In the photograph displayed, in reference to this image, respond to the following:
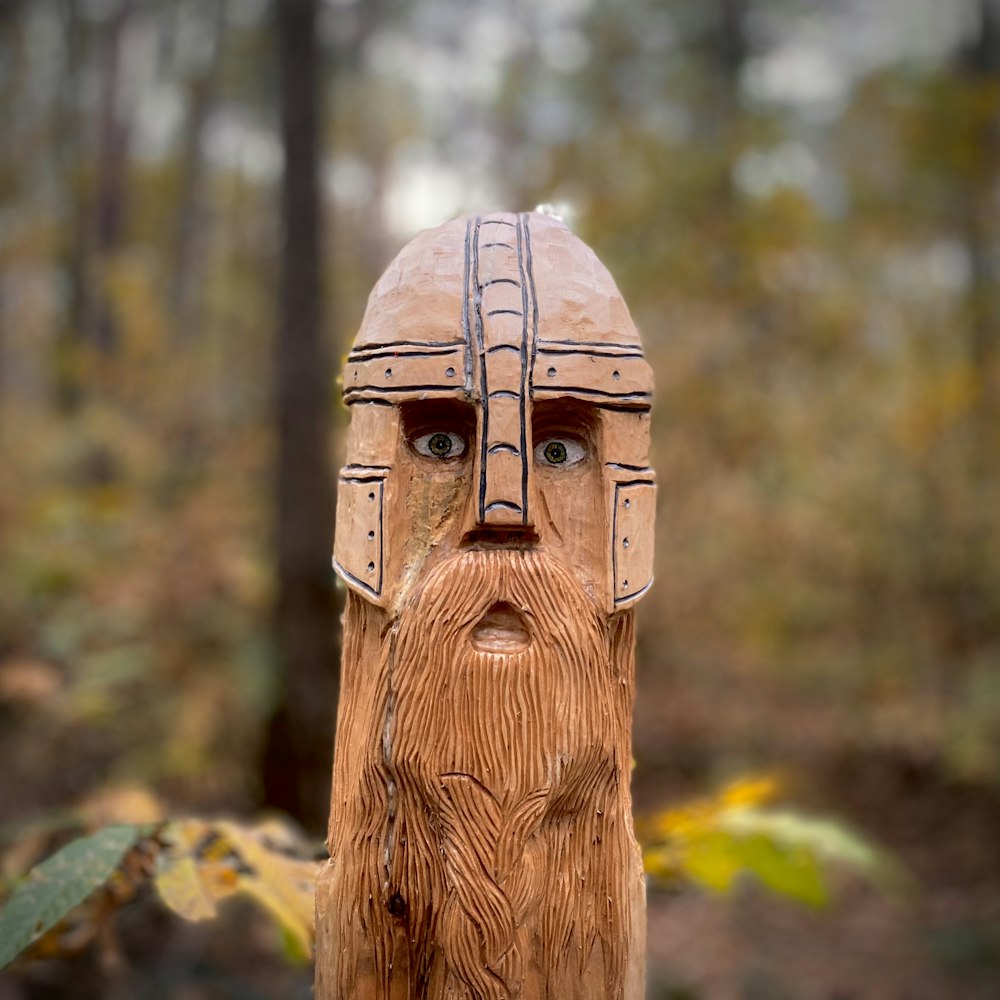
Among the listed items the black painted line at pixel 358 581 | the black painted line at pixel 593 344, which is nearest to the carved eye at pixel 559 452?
the black painted line at pixel 593 344

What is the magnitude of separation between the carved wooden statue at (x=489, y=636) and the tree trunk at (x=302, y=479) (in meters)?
3.33

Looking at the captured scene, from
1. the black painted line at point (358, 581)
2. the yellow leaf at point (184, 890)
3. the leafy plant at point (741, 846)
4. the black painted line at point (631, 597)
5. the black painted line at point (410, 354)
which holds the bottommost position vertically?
the leafy plant at point (741, 846)

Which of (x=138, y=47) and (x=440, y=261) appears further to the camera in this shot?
(x=138, y=47)

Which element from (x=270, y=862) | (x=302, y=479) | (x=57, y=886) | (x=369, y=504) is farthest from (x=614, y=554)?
(x=302, y=479)

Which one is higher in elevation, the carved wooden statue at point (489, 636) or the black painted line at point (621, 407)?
the black painted line at point (621, 407)

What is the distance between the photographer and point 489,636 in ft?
6.45

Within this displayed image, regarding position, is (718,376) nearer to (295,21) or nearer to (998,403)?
(998,403)

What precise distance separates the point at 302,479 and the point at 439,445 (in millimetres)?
3516

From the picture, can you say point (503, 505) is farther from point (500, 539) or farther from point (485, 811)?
point (485, 811)

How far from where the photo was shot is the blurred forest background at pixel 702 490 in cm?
556

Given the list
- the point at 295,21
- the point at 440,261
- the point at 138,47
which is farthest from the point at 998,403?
the point at 138,47

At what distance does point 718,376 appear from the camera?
734cm

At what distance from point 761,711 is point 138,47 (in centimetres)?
1157

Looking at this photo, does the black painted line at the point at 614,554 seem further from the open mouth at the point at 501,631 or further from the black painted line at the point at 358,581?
the black painted line at the point at 358,581
